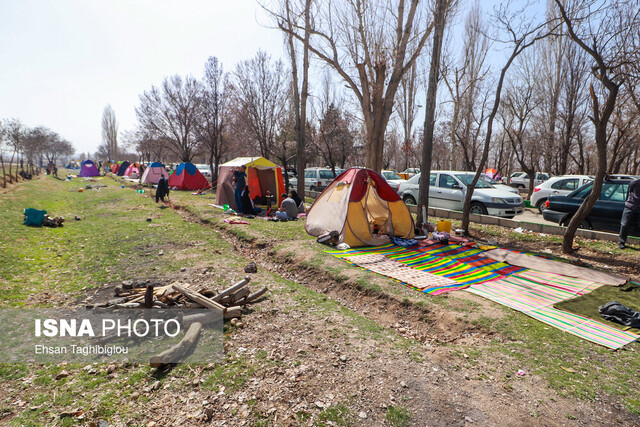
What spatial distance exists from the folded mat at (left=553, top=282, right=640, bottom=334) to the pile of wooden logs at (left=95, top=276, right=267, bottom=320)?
4771 mm

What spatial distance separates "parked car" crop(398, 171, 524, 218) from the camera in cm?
1161

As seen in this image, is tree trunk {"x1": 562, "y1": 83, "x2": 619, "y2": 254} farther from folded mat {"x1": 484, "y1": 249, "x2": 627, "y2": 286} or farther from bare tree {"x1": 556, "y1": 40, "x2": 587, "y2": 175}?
bare tree {"x1": 556, "y1": 40, "x2": 587, "y2": 175}

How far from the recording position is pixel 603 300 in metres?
5.37

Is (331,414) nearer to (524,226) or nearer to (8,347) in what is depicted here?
(8,347)

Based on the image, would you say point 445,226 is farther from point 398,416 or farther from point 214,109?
point 214,109

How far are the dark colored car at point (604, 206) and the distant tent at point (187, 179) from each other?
20.6 meters

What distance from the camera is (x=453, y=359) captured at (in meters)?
3.79

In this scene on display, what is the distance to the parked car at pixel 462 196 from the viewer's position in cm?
1161

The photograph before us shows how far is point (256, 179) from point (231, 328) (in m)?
11.9

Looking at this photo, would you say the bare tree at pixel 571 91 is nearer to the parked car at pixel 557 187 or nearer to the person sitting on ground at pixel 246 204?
the parked car at pixel 557 187

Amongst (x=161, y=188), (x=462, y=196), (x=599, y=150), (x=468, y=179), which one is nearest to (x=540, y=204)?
(x=468, y=179)

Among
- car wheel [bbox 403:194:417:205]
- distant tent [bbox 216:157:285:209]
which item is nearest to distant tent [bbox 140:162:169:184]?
distant tent [bbox 216:157:285:209]

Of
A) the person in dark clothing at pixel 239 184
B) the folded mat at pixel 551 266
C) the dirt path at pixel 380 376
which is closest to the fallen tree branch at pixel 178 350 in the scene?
the dirt path at pixel 380 376

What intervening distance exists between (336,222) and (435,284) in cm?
352
